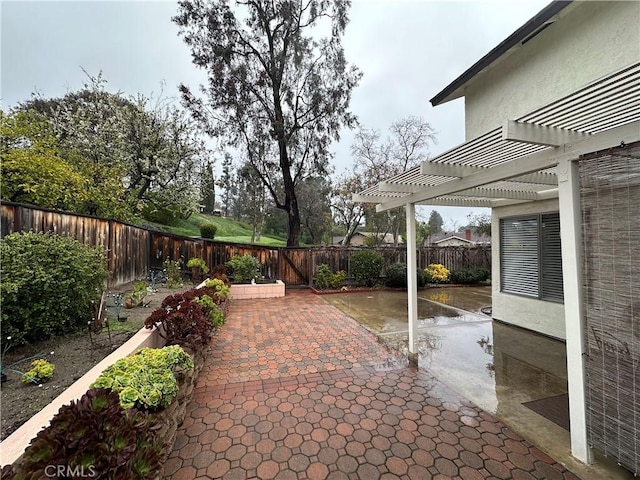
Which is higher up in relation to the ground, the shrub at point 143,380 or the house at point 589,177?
the house at point 589,177

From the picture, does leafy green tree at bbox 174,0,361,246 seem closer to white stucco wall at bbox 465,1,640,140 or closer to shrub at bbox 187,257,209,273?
shrub at bbox 187,257,209,273

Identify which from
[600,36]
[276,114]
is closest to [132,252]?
[276,114]

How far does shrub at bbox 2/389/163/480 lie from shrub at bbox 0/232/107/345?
240 cm

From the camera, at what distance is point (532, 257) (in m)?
5.53

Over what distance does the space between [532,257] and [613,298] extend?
3.83 metres

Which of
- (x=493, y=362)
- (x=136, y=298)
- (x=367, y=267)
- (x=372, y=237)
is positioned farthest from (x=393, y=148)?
(x=136, y=298)

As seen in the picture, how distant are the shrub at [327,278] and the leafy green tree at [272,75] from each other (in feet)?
9.22

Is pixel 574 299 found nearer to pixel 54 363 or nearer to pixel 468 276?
pixel 54 363

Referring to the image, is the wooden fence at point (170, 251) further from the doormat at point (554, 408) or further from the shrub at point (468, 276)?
the doormat at point (554, 408)

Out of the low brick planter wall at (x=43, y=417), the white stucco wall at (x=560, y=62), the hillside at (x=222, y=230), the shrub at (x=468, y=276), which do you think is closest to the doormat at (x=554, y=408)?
the white stucco wall at (x=560, y=62)

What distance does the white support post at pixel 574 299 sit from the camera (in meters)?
2.35

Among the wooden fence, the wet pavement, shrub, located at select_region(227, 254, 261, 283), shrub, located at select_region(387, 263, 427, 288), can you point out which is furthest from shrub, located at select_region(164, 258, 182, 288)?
shrub, located at select_region(387, 263, 427, 288)

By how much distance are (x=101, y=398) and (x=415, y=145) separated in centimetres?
1775

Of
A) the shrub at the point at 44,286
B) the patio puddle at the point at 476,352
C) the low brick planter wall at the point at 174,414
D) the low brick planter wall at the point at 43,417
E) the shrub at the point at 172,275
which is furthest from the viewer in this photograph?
the shrub at the point at 172,275
